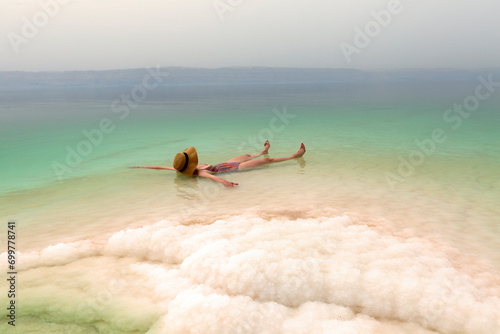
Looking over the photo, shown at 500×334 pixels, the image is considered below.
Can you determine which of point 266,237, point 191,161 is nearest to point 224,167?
point 191,161

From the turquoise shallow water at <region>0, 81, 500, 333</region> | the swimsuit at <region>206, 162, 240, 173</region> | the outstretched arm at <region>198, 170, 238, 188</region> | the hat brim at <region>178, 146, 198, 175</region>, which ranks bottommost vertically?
the turquoise shallow water at <region>0, 81, 500, 333</region>

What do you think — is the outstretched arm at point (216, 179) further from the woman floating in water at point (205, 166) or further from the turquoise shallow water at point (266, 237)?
the turquoise shallow water at point (266, 237)

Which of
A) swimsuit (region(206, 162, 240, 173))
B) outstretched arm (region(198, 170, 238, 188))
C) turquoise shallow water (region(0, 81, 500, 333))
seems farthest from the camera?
swimsuit (region(206, 162, 240, 173))

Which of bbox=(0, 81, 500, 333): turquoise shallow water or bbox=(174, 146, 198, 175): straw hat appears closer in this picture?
bbox=(0, 81, 500, 333): turquoise shallow water

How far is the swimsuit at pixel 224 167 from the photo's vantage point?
37.0 ft

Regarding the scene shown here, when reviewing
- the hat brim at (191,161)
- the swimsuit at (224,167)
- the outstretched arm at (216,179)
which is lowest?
the outstretched arm at (216,179)

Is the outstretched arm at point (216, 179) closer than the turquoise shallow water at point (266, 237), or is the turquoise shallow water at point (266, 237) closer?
the turquoise shallow water at point (266, 237)

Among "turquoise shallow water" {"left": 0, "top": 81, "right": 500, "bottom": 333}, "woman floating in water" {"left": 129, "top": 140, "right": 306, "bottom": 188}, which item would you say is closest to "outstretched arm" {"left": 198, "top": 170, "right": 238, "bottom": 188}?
"woman floating in water" {"left": 129, "top": 140, "right": 306, "bottom": 188}

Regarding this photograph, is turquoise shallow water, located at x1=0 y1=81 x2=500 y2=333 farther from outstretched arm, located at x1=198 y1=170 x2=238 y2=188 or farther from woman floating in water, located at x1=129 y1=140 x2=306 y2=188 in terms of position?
woman floating in water, located at x1=129 y1=140 x2=306 y2=188

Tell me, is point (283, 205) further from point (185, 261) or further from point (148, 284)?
point (148, 284)

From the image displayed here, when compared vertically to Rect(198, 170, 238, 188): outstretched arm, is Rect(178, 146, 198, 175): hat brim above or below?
above

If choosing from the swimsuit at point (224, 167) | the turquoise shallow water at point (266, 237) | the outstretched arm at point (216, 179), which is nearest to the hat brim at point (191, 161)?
the outstretched arm at point (216, 179)

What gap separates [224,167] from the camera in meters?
11.4

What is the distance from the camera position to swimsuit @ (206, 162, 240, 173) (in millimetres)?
11289
